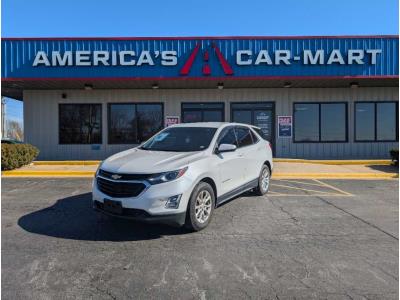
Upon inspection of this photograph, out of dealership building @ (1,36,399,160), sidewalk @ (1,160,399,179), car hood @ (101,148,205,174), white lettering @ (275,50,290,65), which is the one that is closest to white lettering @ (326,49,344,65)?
dealership building @ (1,36,399,160)

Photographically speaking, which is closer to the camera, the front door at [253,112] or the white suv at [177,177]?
the white suv at [177,177]

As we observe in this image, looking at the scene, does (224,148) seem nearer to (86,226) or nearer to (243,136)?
(243,136)

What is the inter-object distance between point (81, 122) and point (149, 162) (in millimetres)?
12016

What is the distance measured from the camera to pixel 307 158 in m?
15.9

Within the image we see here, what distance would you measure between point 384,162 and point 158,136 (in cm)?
1084

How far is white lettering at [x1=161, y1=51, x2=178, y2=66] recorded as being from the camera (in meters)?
13.8

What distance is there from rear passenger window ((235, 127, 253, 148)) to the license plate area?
2.86m

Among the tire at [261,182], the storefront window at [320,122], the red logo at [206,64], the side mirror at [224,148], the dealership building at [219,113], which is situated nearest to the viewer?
the side mirror at [224,148]

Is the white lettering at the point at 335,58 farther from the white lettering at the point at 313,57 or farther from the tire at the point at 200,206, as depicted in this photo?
the tire at the point at 200,206

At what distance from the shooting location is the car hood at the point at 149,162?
5043 millimetres

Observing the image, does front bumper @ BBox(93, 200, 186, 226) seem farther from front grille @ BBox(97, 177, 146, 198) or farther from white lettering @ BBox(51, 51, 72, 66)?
white lettering @ BBox(51, 51, 72, 66)

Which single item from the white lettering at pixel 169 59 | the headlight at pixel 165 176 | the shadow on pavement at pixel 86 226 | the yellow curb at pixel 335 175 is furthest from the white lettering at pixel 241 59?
the headlight at pixel 165 176

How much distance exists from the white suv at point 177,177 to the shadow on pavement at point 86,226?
0.39 m

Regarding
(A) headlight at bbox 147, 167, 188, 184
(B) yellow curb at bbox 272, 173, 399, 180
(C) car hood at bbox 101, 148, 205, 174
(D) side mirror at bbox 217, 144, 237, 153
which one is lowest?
(B) yellow curb at bbox 272, 173, 399, 180
